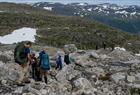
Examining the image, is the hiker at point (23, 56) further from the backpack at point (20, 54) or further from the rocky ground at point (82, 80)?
the rocky ground at point (82, 80)

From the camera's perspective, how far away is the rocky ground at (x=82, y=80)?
2504 centimetres

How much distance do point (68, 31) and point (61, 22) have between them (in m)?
28.2

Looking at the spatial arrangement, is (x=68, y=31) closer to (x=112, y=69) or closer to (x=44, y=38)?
(x=44, y=38)

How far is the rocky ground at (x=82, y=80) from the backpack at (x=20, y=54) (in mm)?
1430

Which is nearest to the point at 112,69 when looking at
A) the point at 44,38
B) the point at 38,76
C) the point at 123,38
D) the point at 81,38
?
the point at 38,76

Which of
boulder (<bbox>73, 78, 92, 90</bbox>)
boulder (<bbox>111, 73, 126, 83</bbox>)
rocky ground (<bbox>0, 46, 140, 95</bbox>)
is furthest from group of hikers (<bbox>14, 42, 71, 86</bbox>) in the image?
boulder (<bbox>111, 73, 126, 83</bbox>)

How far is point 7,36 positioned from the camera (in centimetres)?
9688

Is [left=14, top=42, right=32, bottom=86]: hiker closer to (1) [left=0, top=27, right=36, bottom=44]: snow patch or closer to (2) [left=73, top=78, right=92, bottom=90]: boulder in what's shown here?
(2) [left=73, top=78, right=92, bottom=90]: boulder

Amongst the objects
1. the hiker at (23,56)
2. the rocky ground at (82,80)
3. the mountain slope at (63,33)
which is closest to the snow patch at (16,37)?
the mountain slope at (63,33)

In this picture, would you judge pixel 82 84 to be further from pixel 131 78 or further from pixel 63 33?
pixel 63 33

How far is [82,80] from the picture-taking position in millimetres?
27062

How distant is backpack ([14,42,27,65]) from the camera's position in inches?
977

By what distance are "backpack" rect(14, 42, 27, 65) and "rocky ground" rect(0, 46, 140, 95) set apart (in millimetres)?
1430

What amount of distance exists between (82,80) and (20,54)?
174 inches
